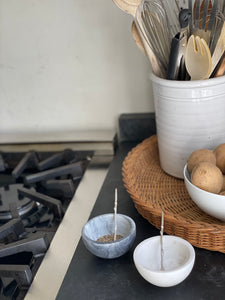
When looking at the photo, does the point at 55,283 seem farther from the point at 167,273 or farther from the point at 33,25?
the point at 33,25

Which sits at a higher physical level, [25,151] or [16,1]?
[16,1]

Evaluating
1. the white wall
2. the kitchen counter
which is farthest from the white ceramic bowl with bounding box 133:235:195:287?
the white wall

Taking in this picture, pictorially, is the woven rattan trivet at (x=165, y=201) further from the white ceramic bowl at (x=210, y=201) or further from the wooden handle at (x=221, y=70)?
the wooden handle at (x=221, y=70)

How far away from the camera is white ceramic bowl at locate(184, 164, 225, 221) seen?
496 mm

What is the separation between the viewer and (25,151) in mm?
876

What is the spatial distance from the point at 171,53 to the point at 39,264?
371 mm

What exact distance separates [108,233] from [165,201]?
117 millimetres

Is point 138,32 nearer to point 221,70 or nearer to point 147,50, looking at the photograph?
point 147,50

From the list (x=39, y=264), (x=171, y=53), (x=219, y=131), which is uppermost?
(x=171, y=53)

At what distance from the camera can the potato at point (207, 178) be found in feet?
1.69

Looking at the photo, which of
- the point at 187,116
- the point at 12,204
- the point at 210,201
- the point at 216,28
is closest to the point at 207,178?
the point at 210,201

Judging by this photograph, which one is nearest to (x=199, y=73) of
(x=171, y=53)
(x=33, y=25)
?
(x=171, y=53)

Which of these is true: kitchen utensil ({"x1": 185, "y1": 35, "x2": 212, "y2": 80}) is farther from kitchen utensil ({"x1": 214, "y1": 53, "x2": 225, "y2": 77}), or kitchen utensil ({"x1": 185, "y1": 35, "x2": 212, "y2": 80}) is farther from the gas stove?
the gas stove

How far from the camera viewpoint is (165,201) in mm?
611
